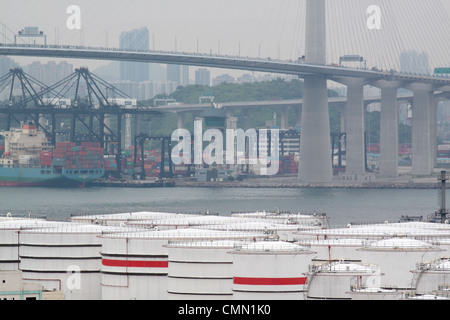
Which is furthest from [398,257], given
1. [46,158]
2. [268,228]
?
[46,158]

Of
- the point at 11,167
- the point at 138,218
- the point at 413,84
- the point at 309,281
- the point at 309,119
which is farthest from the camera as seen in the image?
the point at 11,167

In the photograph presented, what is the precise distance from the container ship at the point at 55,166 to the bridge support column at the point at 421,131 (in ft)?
106

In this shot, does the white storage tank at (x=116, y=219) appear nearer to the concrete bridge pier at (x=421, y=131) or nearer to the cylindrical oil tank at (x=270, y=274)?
the cylindrical oil tank at (x=270, y=274)

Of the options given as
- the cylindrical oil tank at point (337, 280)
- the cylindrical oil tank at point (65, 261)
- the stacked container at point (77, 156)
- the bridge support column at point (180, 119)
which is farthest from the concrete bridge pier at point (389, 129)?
the cylindrical oil tank at point (337, 280)

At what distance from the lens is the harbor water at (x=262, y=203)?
64.8 m

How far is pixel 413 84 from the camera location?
112m

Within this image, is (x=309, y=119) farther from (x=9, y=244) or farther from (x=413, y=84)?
(x=9, y=244)

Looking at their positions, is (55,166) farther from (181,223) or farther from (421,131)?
(181,223)

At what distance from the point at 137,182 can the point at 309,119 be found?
21834 mm

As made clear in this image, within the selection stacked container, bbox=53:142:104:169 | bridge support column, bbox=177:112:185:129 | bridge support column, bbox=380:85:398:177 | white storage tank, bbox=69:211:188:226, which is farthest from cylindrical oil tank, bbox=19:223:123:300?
bridge support column, bbox=177:112:185:129

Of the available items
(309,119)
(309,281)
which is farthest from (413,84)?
(309,281)

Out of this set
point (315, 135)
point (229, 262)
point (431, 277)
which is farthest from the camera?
point (315, 135)

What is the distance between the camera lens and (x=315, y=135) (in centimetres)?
10162

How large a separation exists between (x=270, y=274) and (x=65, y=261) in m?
8.28
